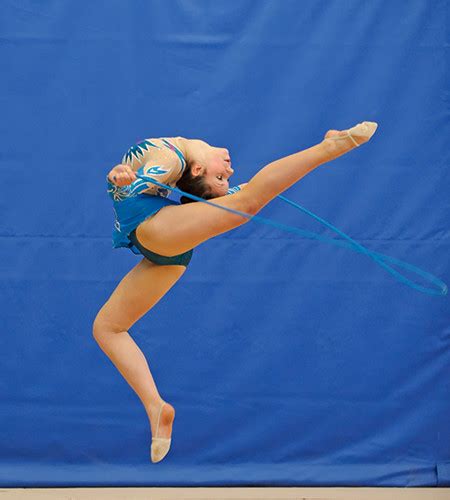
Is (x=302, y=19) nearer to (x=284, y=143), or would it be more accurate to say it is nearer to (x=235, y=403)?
(x=284, y=143)

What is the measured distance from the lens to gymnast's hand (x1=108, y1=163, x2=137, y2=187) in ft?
9.36

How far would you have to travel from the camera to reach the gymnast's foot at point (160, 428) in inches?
123

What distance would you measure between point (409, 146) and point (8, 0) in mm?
1792

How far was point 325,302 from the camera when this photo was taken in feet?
14.4

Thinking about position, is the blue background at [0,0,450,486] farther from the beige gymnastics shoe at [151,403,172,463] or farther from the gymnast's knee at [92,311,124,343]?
the beige gymnastics shoe at [151,403,172,463]

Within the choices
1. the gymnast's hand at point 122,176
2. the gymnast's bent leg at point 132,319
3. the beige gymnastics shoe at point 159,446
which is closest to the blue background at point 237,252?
the gymnast's bent leg at point 132,319

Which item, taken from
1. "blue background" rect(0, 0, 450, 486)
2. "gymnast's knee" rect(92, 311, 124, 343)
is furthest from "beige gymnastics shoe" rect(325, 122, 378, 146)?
"blue background" rect(0, 0, 450, 486)

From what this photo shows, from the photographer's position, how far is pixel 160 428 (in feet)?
10.3

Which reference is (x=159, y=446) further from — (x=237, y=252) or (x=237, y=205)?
(x=237, y=252)

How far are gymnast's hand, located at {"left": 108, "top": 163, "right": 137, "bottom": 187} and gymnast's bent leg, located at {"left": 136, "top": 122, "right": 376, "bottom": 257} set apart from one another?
194 mm

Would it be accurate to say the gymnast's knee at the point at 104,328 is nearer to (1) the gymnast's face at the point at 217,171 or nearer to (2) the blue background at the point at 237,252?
(1) the gymnast's face at the point at 217,171

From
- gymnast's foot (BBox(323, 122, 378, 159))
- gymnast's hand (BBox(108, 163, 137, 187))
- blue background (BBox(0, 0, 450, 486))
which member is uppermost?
gymnast's foot (BBox(323, 122, 378, 159))

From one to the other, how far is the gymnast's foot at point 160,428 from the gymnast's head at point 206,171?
661mm

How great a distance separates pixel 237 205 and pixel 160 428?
748 mm
